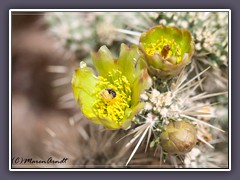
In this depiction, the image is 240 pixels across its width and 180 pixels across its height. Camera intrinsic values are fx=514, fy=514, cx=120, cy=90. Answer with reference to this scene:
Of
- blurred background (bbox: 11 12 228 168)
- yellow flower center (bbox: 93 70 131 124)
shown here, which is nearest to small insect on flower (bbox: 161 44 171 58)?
yellow flower center (bbox: 93 70 131 124)

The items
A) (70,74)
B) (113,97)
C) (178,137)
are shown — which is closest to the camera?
(178,137)

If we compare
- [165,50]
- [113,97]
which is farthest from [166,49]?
[113,97]

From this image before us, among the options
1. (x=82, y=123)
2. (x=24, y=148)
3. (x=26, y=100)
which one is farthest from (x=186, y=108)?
(x=26, y=100)

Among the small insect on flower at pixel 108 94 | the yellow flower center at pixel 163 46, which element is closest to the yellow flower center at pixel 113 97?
the small insect on flower at pixel 108 94

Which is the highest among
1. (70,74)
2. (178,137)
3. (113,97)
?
(70,74)

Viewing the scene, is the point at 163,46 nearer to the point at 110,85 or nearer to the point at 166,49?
the point at 166,49

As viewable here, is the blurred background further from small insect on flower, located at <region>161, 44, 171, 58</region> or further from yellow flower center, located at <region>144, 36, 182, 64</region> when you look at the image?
small insect on flower, located at <region>161, 44, 171, 58</region>

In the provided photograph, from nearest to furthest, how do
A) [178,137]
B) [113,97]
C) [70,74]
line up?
1. [178,137]
2. [113,97]
3. [70,74]
